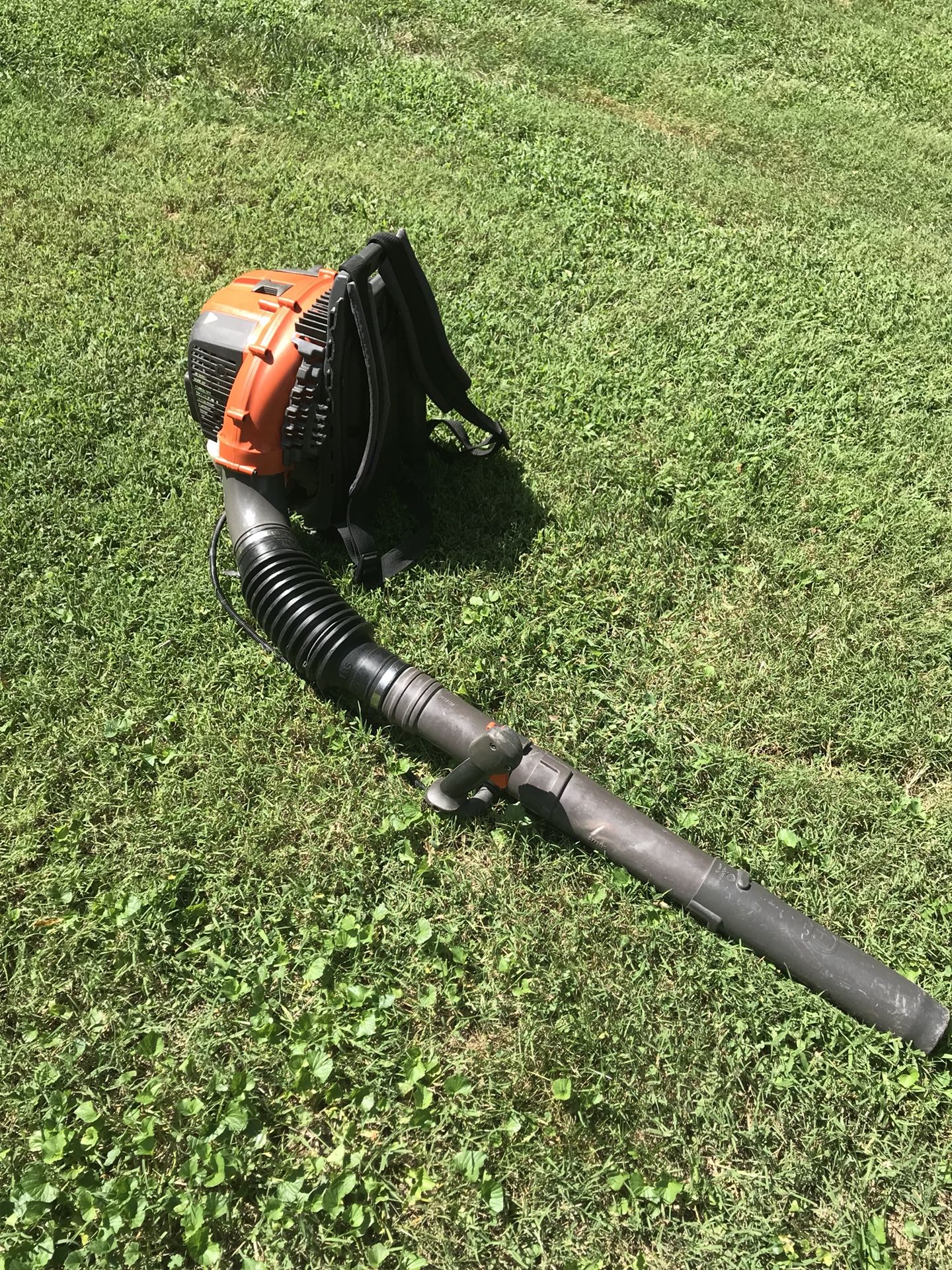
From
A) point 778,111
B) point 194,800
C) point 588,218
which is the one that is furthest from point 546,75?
point 194,800

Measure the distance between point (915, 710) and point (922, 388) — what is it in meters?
2.18

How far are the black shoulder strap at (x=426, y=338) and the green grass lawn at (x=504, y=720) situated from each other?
259 millimetres

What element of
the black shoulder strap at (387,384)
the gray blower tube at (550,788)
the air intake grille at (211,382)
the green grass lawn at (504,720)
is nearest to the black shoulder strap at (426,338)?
the black shoulder strap at (387,384)

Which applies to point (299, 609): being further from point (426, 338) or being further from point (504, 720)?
point (426, 338)

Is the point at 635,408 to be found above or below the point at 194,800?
above

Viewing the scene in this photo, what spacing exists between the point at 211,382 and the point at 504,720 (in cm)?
165

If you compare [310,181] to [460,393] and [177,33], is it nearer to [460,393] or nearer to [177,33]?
[177,33]

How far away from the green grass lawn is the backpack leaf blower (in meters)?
0.12

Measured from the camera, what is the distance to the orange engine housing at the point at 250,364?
3.00 metres

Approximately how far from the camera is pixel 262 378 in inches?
118

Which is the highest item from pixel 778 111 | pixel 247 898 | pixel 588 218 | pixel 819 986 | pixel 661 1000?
pixel 778 111

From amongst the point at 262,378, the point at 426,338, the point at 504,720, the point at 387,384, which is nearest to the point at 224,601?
the point at 262,378

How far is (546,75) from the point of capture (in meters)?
7.00

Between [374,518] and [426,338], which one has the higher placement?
[426,338]
